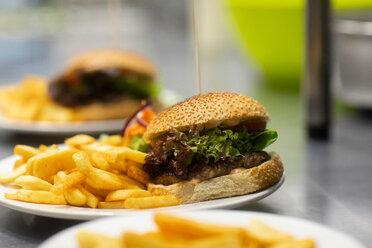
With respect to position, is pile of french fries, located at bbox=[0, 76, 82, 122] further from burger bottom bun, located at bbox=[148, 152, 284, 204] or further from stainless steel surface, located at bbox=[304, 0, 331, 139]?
burger bottom bun, located at bbox=[148, 152, 284, 204]

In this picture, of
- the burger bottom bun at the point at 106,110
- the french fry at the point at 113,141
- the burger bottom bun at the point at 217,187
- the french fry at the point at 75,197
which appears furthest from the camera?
the burger bottom bun at the point at 106,110

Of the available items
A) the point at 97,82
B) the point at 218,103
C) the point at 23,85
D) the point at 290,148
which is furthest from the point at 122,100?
the point at 218,103

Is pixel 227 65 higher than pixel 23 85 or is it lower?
lower

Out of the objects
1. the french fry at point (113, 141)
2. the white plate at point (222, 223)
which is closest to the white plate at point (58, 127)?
the french fry at point (113, 141)

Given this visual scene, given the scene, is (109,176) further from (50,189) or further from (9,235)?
(9,235)

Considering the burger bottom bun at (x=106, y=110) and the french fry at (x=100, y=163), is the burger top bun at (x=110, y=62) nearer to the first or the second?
the burger bottom bun at (x=106, y=110)

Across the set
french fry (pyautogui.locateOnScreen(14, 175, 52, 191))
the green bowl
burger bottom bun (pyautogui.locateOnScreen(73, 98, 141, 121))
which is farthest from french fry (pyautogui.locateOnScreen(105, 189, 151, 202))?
the green bowl
